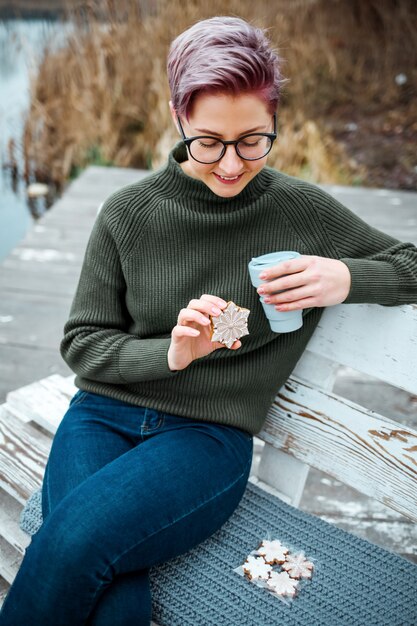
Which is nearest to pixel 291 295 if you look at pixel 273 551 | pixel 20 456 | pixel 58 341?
pixel 273 551

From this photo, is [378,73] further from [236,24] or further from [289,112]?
[236,24]

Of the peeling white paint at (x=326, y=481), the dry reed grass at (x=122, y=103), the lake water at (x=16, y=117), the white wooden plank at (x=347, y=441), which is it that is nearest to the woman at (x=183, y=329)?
the white wooden plank at (x=347, y=441)

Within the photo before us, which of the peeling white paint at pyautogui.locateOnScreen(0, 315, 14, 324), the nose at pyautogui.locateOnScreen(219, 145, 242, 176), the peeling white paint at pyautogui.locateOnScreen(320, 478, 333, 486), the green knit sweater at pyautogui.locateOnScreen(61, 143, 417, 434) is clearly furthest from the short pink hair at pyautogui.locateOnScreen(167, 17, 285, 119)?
the peeling white paint at pyautogui.locateOnScreen(0, 315, 14, 324)

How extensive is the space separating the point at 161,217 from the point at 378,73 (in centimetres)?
642

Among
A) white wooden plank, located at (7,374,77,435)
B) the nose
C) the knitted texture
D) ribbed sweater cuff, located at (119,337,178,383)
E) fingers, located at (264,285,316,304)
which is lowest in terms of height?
the knitted texture

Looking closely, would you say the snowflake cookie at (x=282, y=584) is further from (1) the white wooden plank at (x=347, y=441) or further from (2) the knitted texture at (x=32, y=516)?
(2) the knitted texture at (x=32, y=516)

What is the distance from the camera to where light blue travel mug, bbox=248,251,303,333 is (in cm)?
145

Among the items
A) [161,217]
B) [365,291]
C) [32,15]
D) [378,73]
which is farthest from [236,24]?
[32,15]

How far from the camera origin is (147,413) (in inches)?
67.3

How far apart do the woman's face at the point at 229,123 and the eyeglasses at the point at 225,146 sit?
0.01m

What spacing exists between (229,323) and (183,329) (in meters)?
0.10

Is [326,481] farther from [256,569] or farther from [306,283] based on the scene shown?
[306,283]

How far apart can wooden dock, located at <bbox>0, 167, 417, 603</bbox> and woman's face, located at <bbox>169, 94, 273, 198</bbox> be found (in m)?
1.00

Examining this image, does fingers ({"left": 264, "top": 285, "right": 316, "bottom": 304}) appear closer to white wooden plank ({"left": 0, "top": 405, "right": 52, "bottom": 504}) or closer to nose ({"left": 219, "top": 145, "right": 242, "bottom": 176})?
nose ({"left": 219, "top": 145, "right": 242, "bottom": 176})
